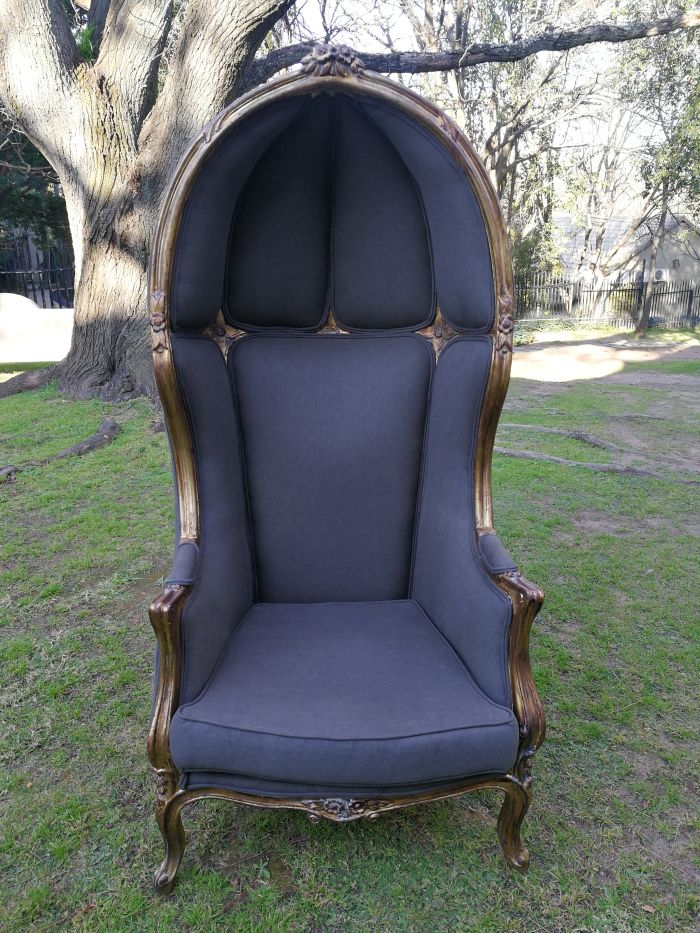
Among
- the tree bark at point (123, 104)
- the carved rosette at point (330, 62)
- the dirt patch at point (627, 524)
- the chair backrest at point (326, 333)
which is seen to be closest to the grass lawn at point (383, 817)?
the dirt patch at point (627, 524)

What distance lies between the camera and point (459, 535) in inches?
68.7

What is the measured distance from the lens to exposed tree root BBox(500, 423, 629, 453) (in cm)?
527

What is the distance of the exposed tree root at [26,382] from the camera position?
688 centimetres

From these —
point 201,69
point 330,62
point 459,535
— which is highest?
point 201,69

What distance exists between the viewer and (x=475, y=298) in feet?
5.63

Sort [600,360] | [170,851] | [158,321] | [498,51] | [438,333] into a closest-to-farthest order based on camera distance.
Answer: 1. [170,851]
2. [158,321]
3. [438,333]
4. [498,51]
5. [600,360]

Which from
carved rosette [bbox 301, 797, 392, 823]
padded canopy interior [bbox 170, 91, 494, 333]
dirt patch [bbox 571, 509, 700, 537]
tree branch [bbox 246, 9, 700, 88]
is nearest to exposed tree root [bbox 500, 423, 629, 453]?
dirt patch [bbox 571, 509, 700, 537]

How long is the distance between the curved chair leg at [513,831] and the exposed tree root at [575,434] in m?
4.16

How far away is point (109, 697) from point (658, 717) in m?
1.86

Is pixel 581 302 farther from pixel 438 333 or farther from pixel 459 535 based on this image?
pixel 459 535

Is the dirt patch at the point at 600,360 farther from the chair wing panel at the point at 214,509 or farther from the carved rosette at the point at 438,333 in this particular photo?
the chair wing panel at the point at 214,509

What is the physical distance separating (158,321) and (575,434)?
15.2 feet

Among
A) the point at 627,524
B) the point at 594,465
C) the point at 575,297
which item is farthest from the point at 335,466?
the point at 575,297

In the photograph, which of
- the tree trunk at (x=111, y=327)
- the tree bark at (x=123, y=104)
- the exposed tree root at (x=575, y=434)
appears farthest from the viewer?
the tree trunk at (x=111, y=327)
